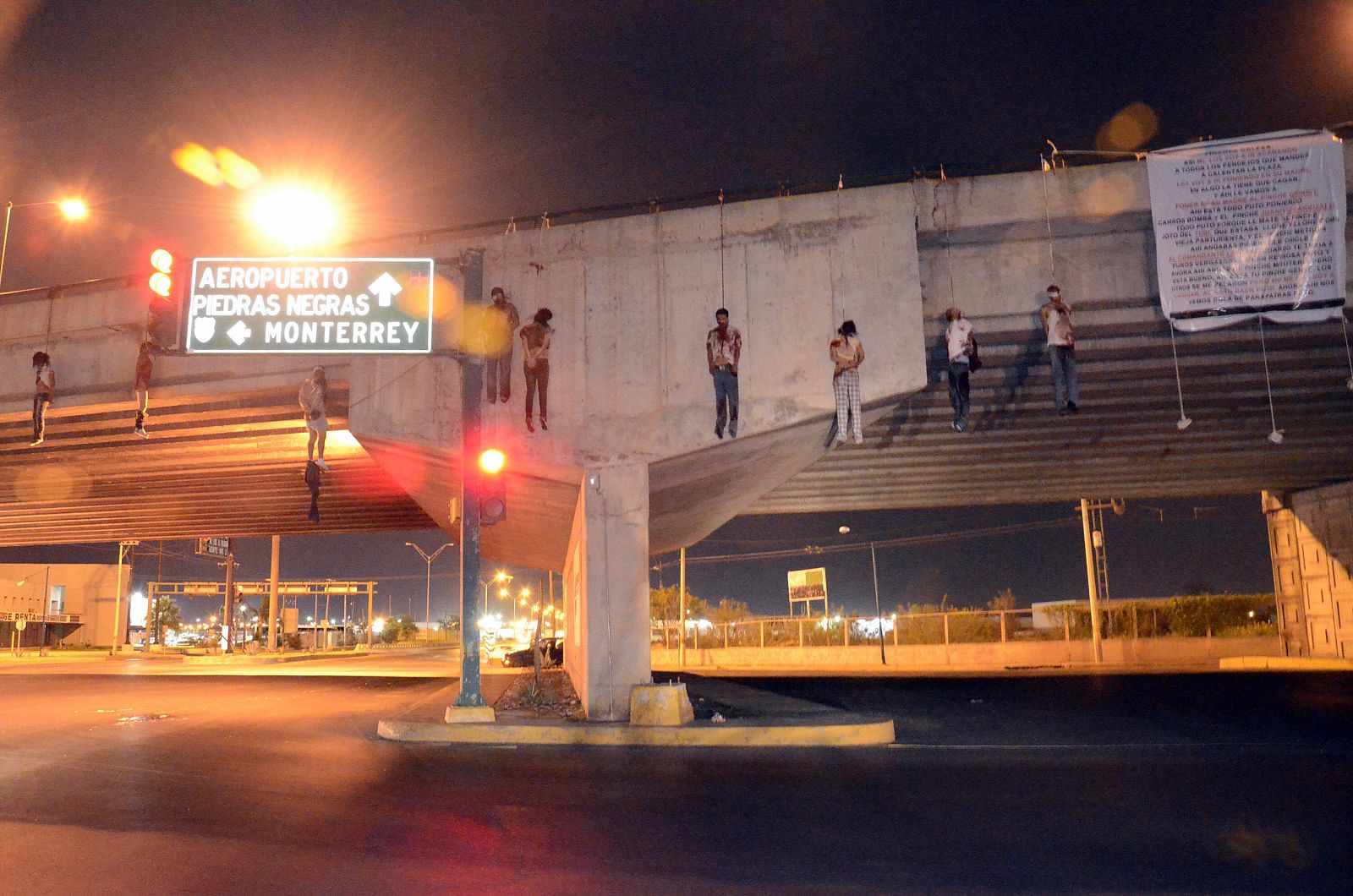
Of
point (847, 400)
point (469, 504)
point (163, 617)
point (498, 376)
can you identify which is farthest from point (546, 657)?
point (163, 617)

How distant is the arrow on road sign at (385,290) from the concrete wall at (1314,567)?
80.3 feet

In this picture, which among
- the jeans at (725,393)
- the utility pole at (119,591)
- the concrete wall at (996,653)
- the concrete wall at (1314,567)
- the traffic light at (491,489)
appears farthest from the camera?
the utility pole at (119,591)

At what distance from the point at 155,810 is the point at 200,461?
16444 mm

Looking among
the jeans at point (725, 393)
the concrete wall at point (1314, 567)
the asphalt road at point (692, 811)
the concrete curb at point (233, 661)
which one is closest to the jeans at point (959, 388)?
the jeans at point (725, 393)

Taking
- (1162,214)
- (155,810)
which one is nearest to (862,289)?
(1162,214)

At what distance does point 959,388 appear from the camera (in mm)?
14703

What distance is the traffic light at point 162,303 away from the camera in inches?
518

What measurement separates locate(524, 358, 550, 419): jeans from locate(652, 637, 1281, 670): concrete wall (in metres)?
24.9

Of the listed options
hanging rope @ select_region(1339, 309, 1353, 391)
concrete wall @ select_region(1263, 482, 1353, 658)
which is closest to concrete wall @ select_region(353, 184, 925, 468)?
hanging rope @ select_region(1339, 309, 1353, 391)

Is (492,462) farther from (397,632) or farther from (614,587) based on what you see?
(397,632)

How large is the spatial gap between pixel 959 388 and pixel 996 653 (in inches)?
1087

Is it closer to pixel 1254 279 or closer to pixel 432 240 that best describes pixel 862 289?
pixel 1254 279

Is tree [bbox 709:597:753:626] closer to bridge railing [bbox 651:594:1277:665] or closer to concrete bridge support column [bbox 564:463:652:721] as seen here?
bridge railing [bbox 651:594:1277:665]

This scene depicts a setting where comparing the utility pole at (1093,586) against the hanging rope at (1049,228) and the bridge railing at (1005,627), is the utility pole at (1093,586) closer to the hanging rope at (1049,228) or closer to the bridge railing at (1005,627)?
the bridge railing at (1005,627)
